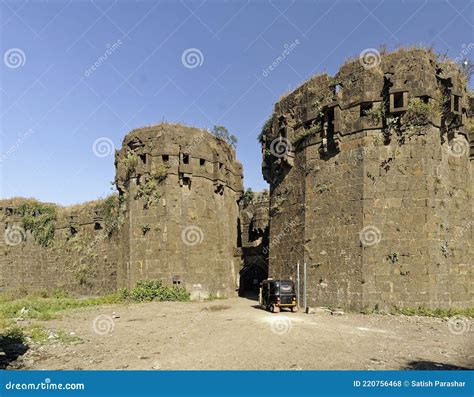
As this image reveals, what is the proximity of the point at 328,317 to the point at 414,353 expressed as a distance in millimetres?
5848

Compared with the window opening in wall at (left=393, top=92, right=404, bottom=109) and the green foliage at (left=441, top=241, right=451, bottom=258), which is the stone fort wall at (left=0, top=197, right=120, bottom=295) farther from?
the green foliage at (left=441, top=241, right=451, bottom=258)

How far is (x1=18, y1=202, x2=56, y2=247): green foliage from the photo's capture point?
32881 mm

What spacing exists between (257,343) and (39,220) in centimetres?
2910

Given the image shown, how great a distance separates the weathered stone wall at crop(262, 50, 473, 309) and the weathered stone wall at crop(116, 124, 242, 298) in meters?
8.23

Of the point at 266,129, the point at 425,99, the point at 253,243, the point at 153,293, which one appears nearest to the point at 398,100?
the point at 425,99

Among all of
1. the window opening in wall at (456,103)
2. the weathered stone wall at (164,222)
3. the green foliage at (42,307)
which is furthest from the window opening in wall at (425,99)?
the green foliage at (42,307)

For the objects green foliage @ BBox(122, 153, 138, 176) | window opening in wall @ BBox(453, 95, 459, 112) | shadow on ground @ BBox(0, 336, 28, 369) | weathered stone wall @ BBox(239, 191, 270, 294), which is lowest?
shadow on ground @ BBox(0, 336, 28, 369)

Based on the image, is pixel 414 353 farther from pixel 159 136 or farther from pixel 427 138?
pixel 159 136

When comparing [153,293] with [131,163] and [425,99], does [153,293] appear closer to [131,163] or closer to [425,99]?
[131,163]

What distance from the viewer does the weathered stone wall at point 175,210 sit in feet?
78.1

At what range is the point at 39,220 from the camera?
33156 millimetres

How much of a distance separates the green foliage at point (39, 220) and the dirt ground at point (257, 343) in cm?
1879

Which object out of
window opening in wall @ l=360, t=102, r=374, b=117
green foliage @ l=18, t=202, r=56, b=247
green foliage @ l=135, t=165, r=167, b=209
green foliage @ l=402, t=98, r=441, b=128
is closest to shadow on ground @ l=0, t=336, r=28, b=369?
green foliage @ l=135, t=165, r=167, b=209

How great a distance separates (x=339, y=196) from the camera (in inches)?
710
